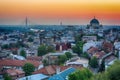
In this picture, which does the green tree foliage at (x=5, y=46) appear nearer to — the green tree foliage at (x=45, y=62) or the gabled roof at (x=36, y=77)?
the green tree foliage at (x=45, y=62)

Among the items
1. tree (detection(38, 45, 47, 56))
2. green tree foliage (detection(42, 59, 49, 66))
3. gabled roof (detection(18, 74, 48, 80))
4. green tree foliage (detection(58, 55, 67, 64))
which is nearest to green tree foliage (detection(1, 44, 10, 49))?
tree (detection(38, 45, 47, 56))

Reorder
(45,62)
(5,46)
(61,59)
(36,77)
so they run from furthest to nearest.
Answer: (5,46) → (61,59) → (45,62) → (36,77)

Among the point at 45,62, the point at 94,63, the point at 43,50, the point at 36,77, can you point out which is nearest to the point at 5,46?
the point at 43,50

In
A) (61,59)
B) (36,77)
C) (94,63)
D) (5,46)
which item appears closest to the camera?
(36,77)

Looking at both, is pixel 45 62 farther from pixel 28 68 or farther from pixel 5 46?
pixel 5 46

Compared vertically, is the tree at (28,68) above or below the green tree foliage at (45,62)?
above

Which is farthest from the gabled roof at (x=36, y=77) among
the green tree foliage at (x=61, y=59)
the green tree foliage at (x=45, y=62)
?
the green tree foliage at (x=61, y=59)

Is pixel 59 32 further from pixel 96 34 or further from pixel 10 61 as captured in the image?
pixel 10 61

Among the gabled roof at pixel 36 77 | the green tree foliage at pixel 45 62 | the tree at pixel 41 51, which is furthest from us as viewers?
the tree at pixel 41 51

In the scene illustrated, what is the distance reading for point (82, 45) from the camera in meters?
9.50

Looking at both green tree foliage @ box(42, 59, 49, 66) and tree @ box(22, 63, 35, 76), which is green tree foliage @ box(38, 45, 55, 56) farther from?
tree @ box(22, 63, 35, 76)

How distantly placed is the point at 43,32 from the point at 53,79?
776cm

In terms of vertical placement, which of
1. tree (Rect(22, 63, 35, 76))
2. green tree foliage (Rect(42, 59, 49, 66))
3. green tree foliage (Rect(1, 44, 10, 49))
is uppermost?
tree (Rect(22, 63, 35, 76))

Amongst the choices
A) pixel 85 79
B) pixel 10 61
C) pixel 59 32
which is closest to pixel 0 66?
pixel 10 61
